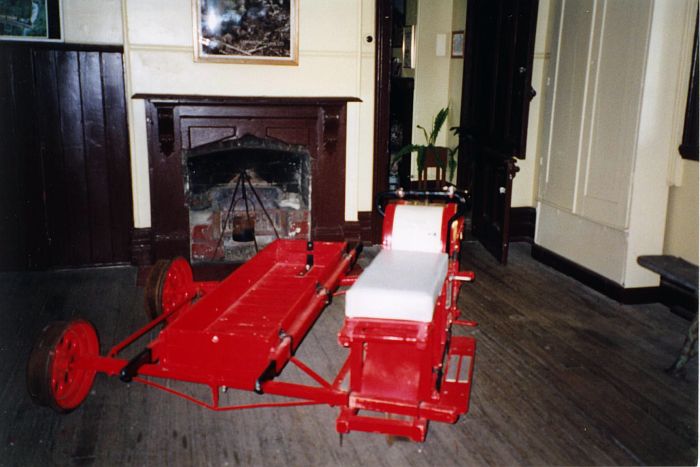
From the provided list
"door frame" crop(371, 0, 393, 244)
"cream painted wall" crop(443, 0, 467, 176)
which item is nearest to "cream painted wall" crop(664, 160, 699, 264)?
"door frame" crop(371, 0, 393, 244)

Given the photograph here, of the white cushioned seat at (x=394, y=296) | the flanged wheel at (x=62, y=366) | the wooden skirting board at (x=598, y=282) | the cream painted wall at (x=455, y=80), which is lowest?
the wooden skirting board at (x=598, y=282)

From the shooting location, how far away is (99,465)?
2.74m

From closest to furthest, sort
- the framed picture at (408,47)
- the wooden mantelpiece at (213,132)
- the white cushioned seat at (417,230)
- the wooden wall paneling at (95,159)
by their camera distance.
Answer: the white cushioned seat at (417,230)
the wooden wall paneling at (95,159)
the wooden mantelpiece at (213,132)
the framed picture at (408,47)

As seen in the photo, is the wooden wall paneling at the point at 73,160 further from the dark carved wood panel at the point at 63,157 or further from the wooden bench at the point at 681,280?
the wooden bench at the point at 681,280

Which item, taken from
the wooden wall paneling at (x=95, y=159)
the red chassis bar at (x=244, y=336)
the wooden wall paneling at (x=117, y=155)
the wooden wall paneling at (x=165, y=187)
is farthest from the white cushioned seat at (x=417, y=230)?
the wooden wall paneling at (x=95, y=159)

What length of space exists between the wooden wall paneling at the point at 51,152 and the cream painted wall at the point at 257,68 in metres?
0.57

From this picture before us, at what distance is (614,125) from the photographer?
488 cm

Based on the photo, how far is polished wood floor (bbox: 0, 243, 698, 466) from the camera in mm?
2846

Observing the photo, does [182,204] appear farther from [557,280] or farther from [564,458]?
[564,458]

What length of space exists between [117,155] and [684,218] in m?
4.46

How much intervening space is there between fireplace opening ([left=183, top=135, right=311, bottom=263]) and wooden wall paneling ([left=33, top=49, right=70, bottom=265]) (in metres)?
1.02

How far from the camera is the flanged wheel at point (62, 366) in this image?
273 centimetres

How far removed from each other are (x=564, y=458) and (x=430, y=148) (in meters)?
5.96

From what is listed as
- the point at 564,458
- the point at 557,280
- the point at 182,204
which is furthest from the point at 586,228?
the point at 182,204
